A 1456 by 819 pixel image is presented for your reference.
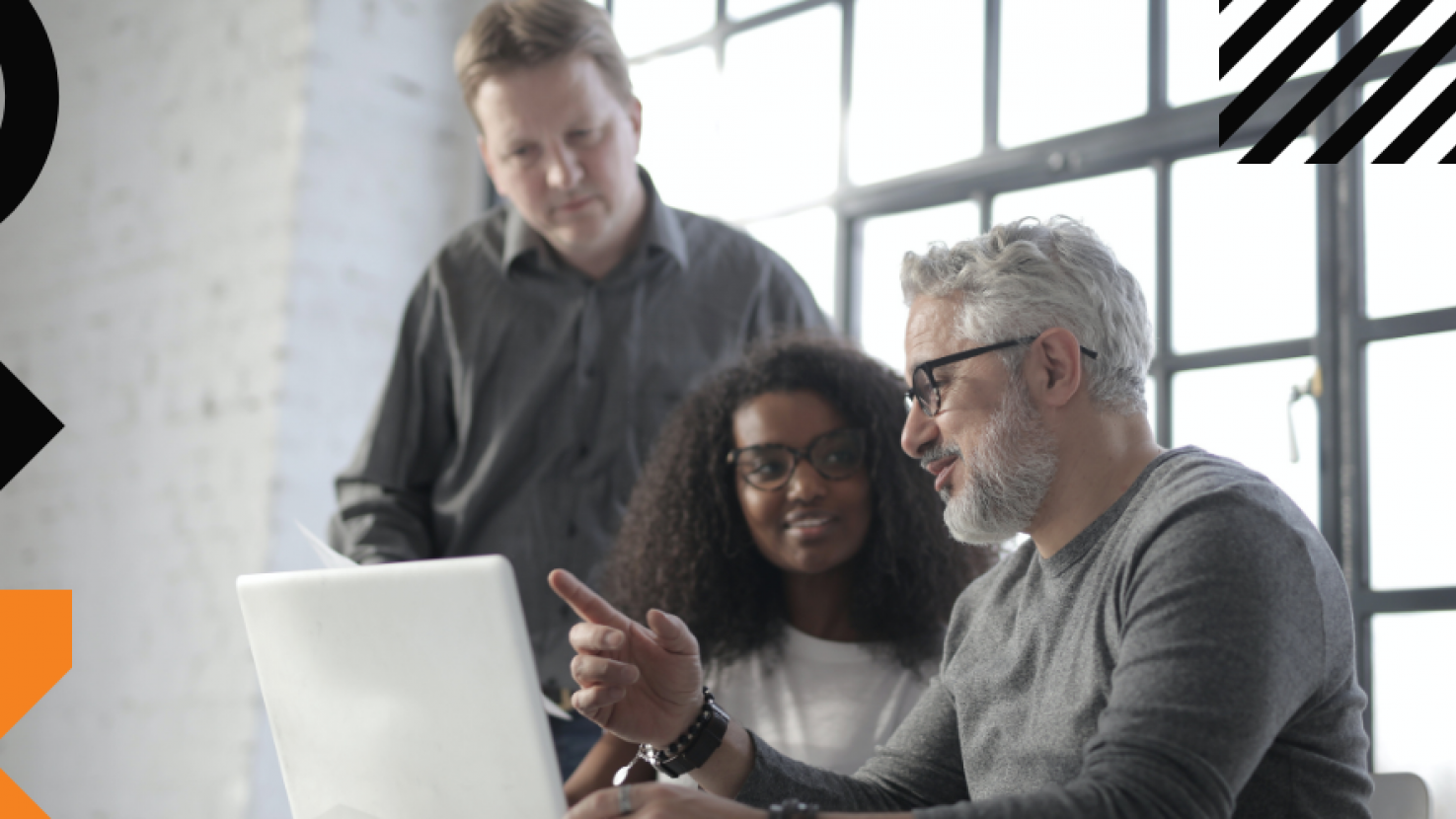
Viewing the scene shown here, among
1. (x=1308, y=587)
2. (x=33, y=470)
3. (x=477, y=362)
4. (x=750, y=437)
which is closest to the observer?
(x=1308, y=587)

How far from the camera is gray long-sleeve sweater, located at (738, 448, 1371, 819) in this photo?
3.46ft

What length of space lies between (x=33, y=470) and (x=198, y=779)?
1343mm

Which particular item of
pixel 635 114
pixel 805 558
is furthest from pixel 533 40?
pixel 805 558

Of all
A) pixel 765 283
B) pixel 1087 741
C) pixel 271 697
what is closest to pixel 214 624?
pixel 765 283

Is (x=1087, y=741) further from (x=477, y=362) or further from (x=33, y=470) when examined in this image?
(x=33, y=470)

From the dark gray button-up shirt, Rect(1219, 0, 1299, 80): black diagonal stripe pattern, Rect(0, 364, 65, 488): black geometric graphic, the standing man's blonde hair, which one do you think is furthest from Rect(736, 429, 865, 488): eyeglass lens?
Rect(0, 364, 65, 488): black geometric graphic

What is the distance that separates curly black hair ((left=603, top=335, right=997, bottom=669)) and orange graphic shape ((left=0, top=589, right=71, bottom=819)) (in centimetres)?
289

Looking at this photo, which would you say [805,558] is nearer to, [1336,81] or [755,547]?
[755,547]

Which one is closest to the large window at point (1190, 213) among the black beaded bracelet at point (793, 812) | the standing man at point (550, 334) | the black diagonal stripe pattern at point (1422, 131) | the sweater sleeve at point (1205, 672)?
the black diagonal stripe pattern at point (1422, 131)

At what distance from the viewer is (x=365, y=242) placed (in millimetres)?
3932

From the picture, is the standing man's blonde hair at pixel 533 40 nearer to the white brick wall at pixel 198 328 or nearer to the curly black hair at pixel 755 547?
the curly black hair at pixel 755 547

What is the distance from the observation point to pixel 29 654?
442cm

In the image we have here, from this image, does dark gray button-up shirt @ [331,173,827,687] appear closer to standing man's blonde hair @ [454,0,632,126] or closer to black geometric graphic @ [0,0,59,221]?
standing man's blonde hair @ [454,0,632,126]

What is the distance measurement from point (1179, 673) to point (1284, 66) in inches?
68.6
